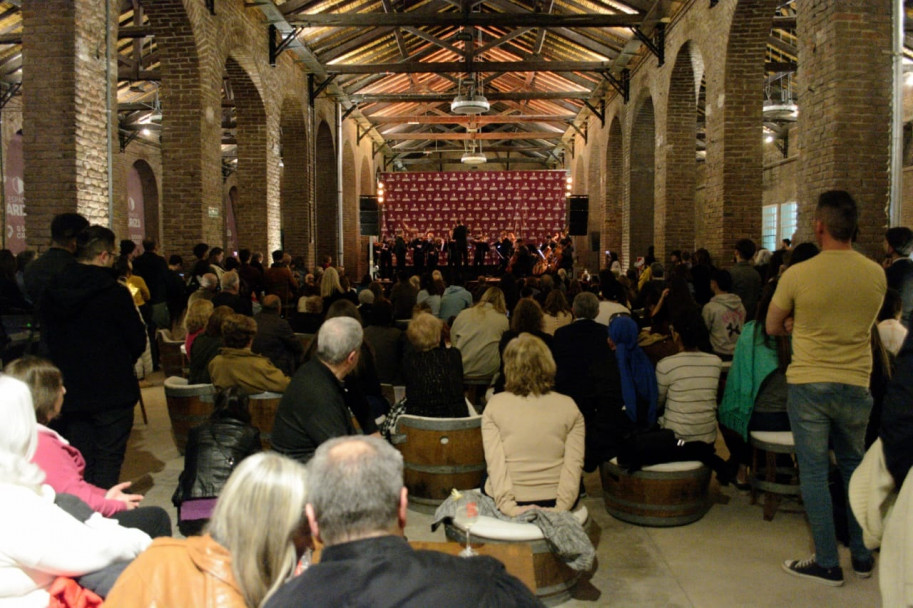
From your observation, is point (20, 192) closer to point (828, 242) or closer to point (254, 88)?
point (254, 88)

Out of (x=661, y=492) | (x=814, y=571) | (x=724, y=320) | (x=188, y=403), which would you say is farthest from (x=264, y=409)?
(x=724, y=320)

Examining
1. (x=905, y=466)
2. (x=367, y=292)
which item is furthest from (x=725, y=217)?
(x=905, y=466)

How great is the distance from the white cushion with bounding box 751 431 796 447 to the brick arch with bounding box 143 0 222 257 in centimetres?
774

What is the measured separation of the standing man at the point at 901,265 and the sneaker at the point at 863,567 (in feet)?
7.68

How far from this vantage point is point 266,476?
1.69 m

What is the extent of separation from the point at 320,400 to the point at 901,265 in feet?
14.5

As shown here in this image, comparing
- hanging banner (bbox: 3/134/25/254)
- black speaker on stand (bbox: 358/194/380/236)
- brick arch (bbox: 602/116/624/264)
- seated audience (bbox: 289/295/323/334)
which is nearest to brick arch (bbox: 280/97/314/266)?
black speaker on stand (bbox: 358/194/380/236)

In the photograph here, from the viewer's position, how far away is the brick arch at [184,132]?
31.8ft

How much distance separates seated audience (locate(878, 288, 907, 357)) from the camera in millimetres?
4078

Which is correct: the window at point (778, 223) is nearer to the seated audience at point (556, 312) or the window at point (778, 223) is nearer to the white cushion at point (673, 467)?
the seated audience at point (556, 312)

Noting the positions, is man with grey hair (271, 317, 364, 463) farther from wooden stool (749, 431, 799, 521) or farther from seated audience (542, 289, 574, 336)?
seated audience (542, 289, 574, 336)

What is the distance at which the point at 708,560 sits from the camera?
3.78 metres

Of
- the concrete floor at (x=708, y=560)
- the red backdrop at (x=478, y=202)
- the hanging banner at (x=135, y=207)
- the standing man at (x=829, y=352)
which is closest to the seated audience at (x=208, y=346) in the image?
the concrete floor at (x=708, y=560)

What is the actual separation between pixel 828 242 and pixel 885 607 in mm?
1799
